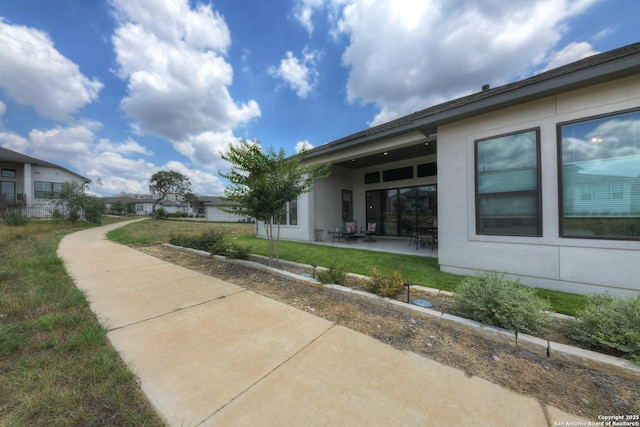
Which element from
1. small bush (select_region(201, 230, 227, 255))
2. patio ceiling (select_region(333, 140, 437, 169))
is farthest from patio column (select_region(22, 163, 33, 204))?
patio ceiling (select_region(333, 140, 437, 169))

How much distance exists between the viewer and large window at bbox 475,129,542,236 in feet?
13.3

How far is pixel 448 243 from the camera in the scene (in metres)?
4.99

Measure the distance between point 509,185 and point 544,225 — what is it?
35.0 inches

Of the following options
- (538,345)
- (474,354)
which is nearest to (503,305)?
(538,345)

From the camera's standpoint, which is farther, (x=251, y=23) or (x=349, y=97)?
(x=349, y=97)

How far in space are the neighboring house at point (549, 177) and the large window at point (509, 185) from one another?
0.02 m

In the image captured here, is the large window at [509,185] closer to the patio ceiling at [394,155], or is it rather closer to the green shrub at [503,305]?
the green shrub at [503,305]

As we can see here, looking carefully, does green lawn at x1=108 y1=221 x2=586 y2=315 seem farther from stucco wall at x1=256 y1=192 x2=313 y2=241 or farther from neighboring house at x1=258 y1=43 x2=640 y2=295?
stucco wall at x1=256 y1=192 x2=313 y2=241

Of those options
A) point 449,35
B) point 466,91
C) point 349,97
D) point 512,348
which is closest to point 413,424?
point 512,348

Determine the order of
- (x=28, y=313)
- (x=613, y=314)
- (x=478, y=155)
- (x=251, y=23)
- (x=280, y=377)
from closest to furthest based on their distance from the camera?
(x=280, y=377)
(x=613, y=314)
(x=28, y=313)
(x=478, y=155)
(x=251, y=23)

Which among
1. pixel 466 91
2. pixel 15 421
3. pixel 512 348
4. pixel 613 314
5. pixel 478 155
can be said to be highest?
pixel 466 91

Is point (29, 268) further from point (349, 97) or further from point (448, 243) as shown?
point (349, 97)

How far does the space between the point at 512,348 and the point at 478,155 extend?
367 cm

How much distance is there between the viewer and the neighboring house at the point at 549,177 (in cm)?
342
